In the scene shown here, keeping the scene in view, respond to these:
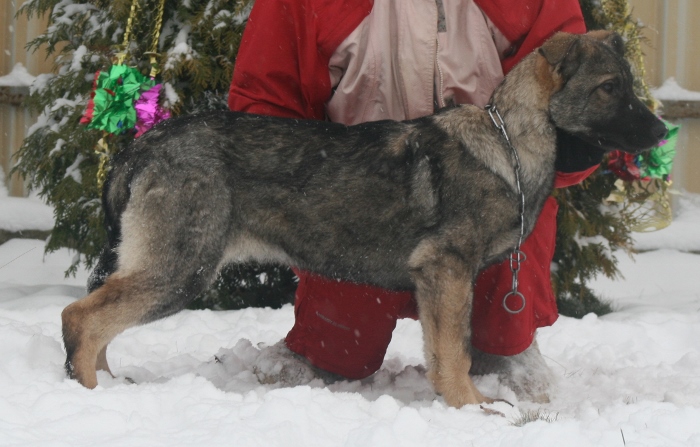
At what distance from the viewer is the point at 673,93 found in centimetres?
707

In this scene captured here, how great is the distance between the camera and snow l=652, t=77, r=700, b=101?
276 inches

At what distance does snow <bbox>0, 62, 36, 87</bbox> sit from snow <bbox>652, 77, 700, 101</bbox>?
5.58 m

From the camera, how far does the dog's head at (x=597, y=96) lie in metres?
3.10

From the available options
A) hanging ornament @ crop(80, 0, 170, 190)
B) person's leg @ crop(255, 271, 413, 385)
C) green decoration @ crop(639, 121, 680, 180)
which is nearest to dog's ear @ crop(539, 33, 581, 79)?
person's leg @ crop(255, 271, 413, 385)

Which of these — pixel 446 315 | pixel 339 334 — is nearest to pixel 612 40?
pixel 446 315

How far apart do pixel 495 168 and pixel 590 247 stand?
233 centimetres

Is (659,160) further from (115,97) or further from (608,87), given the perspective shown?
(115,97)

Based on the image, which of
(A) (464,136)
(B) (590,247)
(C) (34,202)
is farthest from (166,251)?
(C) (34,202)

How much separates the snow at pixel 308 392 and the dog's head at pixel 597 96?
1.04 meters

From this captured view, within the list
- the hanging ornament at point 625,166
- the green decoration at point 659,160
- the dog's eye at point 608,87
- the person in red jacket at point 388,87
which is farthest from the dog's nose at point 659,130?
the hanging ornament at point 625,166

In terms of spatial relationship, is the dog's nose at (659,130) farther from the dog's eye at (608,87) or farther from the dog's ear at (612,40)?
the dog's ear at (612,40)

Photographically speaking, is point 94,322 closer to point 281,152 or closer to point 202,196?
point 202,196

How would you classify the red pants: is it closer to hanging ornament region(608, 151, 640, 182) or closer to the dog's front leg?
the dog's front leg

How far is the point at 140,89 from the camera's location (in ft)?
13.7
